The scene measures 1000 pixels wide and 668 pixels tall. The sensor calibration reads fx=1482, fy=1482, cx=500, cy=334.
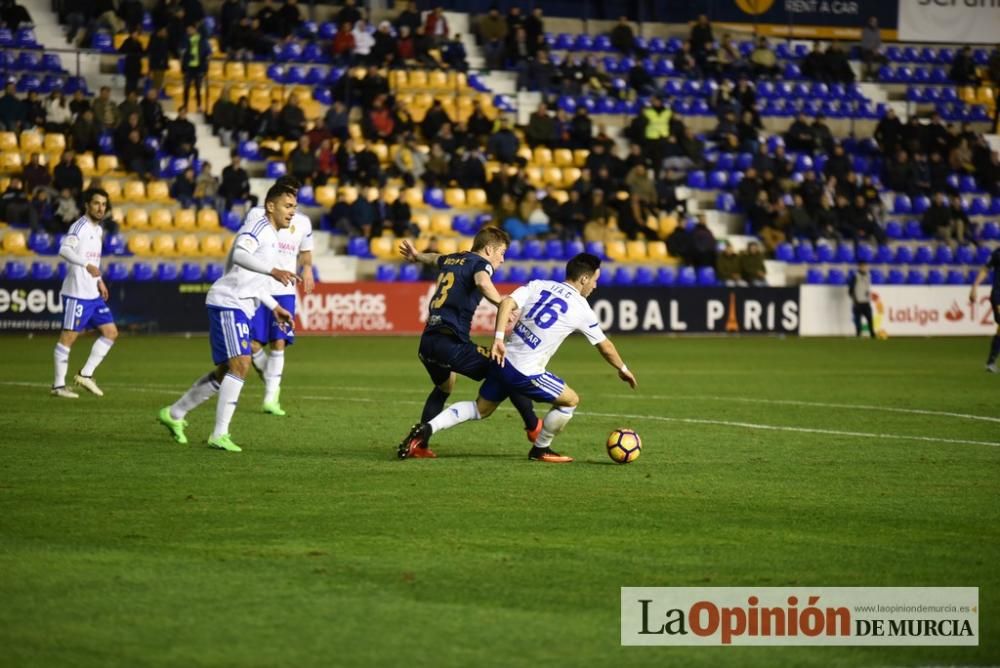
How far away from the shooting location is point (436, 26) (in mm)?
38969

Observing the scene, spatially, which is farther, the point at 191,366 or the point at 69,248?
the point at 191,366

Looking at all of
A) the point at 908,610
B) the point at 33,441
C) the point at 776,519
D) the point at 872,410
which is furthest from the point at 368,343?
the point at 908,610

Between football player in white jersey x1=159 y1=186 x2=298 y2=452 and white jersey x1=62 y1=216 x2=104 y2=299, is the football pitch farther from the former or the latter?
white jersey x1=62 y1=216 x2=104 y2=299

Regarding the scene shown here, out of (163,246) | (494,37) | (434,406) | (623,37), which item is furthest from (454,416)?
(623,37)

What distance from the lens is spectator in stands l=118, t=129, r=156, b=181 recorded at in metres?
32.3

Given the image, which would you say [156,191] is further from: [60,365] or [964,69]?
[964,69]

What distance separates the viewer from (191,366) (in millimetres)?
22375

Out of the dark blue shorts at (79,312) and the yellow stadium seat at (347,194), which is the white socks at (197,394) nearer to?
the dark blue shorts at (79,312)

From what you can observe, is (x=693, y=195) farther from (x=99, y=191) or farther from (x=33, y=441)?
(x=33, y=441)

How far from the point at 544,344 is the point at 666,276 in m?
24.0

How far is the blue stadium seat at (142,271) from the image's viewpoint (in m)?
30.8

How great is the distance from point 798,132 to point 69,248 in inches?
1058

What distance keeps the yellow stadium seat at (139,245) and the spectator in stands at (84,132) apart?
241 cm

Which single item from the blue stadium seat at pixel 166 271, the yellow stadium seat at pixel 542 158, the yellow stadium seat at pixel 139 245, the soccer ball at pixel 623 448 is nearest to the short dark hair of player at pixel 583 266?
the soccer ball at pixel 623 448
